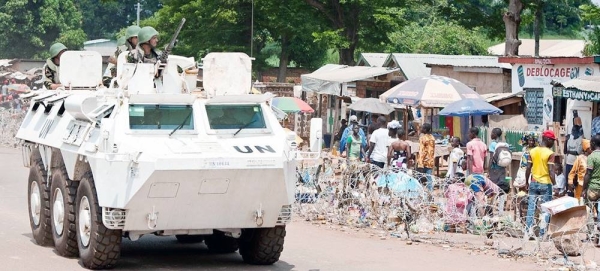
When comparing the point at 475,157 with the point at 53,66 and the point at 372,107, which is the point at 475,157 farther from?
the point at 372,107

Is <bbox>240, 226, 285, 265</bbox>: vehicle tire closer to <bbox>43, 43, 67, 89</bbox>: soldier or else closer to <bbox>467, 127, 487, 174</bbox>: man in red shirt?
<bbox>43, 43, 67, 89</bbox>: soldier

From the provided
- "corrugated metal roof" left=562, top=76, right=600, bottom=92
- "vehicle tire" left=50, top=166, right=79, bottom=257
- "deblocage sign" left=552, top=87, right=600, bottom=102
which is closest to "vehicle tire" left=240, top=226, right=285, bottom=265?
"vehicle tire" left=50, top=166, right=79, bottom=257

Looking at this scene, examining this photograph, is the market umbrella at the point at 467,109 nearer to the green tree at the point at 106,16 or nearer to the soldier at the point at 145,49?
the soldier at the point at 145,49

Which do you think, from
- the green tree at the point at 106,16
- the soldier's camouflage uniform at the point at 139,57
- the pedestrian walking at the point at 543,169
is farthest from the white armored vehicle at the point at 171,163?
the green tree at the point at 106,16

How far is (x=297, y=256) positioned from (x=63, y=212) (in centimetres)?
283

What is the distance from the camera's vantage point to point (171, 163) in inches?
422

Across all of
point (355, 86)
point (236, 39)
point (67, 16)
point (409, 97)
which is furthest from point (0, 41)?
point (409, 97)

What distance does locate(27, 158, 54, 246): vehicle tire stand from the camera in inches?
528

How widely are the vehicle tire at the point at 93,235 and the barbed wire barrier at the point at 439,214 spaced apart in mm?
4662

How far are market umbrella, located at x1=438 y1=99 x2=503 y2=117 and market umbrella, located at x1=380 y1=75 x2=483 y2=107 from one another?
8.0 inches

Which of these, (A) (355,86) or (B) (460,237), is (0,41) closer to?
(A) (355,86)

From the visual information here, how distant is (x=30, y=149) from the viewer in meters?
14.5

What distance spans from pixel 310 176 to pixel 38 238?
5146 millimetres

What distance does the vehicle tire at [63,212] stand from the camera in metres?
12.2
